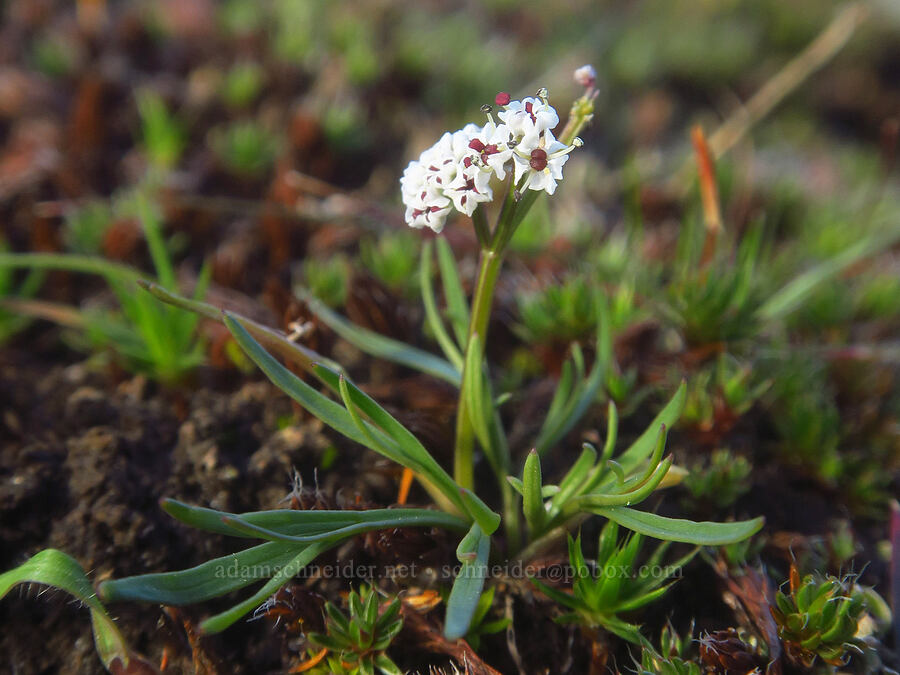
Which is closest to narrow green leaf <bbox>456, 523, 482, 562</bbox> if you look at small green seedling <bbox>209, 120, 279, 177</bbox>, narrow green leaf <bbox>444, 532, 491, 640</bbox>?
narrow green leaf <bbox>444, 532, 491, 640</bbox>

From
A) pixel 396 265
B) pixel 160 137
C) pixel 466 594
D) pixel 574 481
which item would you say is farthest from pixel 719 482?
pixel 160 137

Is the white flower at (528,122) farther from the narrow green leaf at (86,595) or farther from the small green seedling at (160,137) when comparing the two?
the small green seedling at (160,137)

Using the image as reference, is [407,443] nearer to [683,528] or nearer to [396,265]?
[683,528]

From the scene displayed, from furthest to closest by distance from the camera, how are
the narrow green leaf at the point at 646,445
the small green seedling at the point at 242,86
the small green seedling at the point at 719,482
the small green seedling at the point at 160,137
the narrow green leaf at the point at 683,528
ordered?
the small green seedling at the point at 242,86, the small green seedling at the point at 160,137, the small green seedling at the point at 719,482, the narrow green leaf at the point at 646,445, the narrow green leaf at the point at 683,528

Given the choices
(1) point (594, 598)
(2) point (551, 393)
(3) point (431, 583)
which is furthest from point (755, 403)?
(3) point (431, 583)

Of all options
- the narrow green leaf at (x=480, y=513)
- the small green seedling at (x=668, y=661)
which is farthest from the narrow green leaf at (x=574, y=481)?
the small green seedling at (x=668, y=661)

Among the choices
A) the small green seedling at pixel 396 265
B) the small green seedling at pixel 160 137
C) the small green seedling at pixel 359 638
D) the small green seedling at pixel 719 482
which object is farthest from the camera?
the small green seedling at pixel 160 137
